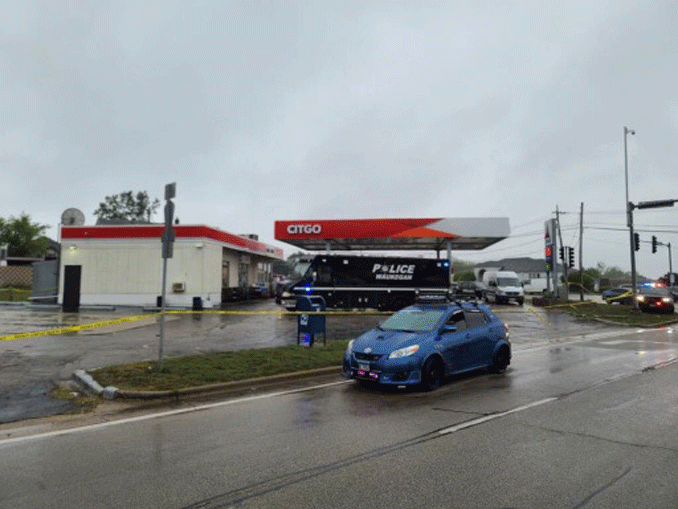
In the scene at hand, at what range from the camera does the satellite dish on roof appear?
32781 mm

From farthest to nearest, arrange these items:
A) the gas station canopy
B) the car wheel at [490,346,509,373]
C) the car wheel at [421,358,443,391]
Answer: the gas station canopy
the car wheel at [490,346,509,373]
the car wheel at [421,358,443,391]

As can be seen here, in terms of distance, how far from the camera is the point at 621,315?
27.2 m

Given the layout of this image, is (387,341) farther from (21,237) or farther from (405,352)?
(21,237)

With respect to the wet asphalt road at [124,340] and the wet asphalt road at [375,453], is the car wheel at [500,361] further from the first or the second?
the wet asphalt road at [124,340]

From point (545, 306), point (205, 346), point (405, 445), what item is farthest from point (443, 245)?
point (405, 445)

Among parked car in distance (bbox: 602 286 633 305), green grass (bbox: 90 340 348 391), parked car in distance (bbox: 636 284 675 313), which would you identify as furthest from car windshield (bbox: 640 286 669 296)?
green grass (bbox: 90 340 348 391)

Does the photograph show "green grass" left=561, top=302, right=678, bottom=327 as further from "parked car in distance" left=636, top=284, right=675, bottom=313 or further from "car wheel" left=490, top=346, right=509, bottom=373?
"car wheel" left=490, top=346, right=509, bottom=373

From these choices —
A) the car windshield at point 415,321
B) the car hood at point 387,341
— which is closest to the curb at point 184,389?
the car hood at point 387,341

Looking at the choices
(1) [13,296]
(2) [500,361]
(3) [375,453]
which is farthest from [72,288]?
(3) [375,453]

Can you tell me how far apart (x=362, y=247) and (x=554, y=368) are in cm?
3260

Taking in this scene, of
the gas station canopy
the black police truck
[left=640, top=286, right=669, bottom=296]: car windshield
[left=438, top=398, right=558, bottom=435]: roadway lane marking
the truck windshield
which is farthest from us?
the gas station canopy

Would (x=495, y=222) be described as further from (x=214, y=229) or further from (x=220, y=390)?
(x=220, y=390)

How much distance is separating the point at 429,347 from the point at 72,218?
30.7m

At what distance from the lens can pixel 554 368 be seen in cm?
1139
